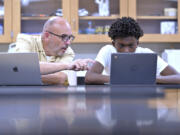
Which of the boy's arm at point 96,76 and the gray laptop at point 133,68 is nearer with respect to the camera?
the gray laptop at point 133,68

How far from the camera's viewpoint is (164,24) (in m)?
3.05

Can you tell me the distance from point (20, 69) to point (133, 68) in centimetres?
49

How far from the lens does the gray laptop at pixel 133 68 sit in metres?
1.26

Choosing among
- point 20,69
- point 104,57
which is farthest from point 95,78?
point 20,69

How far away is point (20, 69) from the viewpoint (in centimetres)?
113

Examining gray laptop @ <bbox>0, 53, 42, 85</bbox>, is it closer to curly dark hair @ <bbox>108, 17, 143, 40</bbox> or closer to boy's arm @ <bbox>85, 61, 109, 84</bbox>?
boy's arm @ <bbox>85, 61, 109, 84</bbox>

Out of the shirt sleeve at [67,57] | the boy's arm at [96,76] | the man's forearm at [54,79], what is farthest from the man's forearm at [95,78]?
the shirt sleeve at [67,57]

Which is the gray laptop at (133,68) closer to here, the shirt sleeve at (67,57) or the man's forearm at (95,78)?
the man's forearm at (95,78)

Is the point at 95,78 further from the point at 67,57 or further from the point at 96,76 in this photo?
the point at 67,57

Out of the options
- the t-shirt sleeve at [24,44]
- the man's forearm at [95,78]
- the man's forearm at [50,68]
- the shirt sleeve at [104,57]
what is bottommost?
the man's forearm at [95,78]

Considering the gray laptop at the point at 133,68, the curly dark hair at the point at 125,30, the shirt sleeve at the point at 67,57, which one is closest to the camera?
the gray laptop at the point at 133,68

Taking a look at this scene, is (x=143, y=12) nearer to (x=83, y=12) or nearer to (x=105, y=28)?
(x=105, y=28)

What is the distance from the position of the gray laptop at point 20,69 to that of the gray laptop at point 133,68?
340mm

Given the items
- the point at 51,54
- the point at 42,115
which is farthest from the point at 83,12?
the point at 42,115
